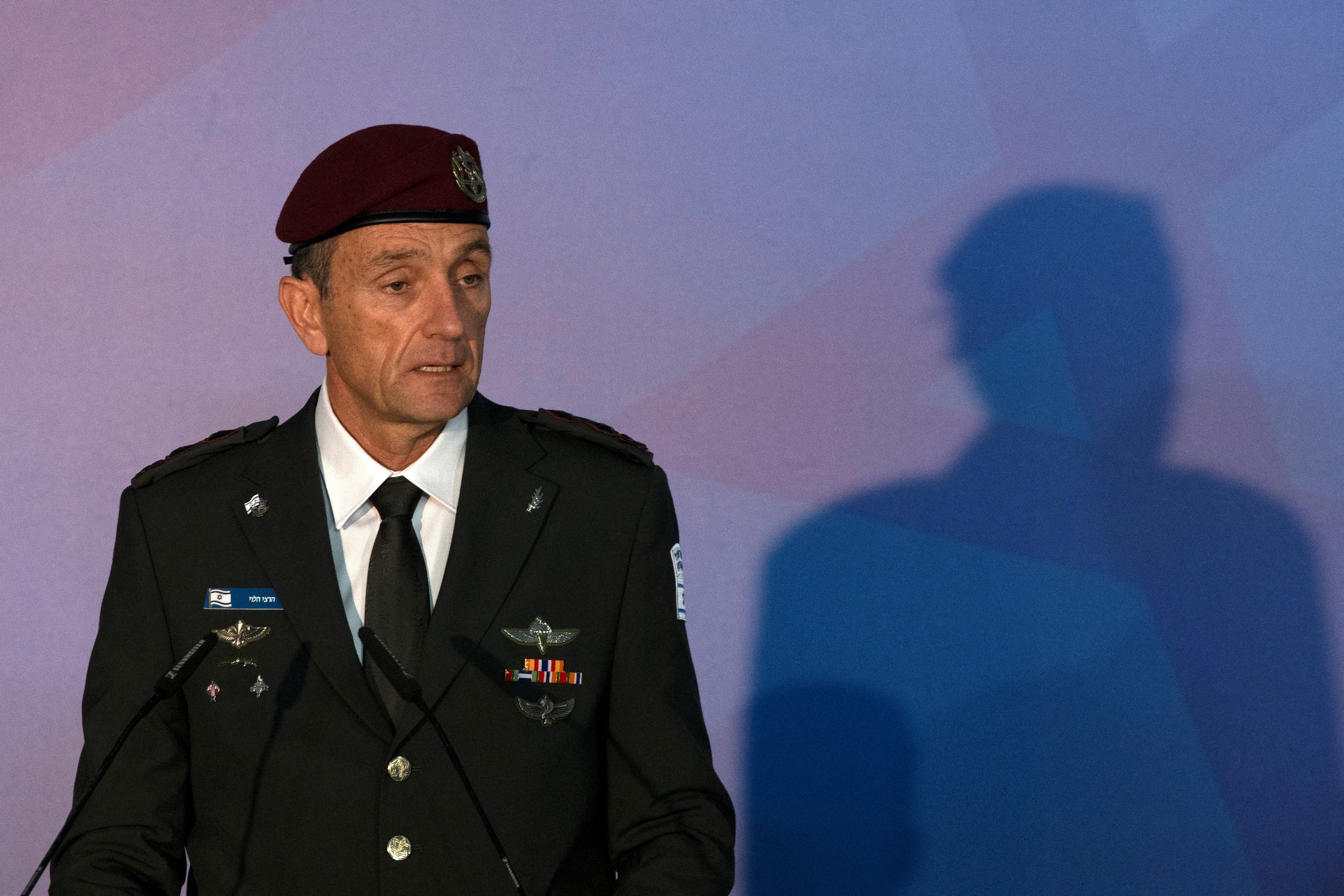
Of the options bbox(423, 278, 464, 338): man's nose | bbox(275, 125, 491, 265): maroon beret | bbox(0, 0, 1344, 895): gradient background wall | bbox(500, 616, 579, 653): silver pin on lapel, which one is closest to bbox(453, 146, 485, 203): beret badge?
bbox(275, 125, 491, 265): maroon beret

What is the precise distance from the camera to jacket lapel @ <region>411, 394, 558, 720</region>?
1508 mm

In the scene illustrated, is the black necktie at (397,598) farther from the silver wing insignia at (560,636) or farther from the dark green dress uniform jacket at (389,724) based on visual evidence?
the silver wing insignia at (560,636)

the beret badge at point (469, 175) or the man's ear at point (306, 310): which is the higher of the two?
the beret badge at point (469, 175)

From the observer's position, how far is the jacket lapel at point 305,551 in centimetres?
150

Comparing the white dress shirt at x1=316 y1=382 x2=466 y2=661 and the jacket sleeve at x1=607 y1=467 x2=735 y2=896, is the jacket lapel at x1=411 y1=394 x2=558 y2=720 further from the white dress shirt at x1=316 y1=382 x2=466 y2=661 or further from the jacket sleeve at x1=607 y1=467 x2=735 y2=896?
the jacket sleeve at x1=607 y1=467 x2=735 y2=896

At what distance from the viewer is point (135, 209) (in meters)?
2.57

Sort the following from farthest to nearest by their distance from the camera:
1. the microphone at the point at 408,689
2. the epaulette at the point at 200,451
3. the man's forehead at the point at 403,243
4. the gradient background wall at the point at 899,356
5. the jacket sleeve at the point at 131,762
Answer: the gradient background wall at the point at 899,356 → the epaulette at the point at 200,451 → the man's forehead at the point at 403,243 → the jacket sleeve at the point at 131,762 → the microphone at the point at 408,689

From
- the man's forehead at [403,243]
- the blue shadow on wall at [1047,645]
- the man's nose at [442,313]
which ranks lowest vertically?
the blue shadow on wall at [1047,645]

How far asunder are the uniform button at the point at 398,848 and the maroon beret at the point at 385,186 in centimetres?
66

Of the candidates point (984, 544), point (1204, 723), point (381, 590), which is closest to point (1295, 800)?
point (1204, 723)

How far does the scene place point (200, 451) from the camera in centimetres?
168

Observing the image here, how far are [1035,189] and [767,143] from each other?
0.51 metres

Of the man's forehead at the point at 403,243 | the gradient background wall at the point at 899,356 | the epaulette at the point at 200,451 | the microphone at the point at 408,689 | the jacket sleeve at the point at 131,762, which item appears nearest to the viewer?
the microphone at the point at 408,689

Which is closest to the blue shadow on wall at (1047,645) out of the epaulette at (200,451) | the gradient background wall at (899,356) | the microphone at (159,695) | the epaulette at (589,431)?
the gradient background wall at (899,356)
